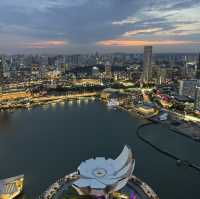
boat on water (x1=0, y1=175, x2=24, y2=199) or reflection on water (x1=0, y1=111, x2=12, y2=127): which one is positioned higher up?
boat on water (x1=0, y1=175, x2=24, y2=199)

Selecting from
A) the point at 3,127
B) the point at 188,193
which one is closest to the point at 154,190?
the point at 188,193

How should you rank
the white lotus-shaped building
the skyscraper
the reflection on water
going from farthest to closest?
1. the skyscraper
2. the reflection on water
3. the white lotus-shaped building

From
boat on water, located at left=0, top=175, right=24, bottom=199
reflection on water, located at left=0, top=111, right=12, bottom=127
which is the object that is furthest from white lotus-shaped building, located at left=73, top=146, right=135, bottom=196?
reflection on water, located at left=0, top=111, right=12, bottom=127

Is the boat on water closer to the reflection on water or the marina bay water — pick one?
the marina bay water

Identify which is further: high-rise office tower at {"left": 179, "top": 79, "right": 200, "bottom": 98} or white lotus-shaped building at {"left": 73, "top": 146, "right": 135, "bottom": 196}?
high-rise office tower at {"left": 179, "top": 79, "right": 200, "bottom": 98}

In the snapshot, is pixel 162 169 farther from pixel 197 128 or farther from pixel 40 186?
pixel 197 128

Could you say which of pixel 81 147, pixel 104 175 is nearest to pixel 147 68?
pixel 81 147
